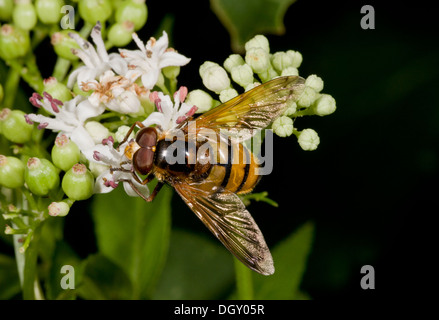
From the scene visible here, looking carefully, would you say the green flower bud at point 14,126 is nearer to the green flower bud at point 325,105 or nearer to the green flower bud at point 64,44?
the green flower bud at point 64,44

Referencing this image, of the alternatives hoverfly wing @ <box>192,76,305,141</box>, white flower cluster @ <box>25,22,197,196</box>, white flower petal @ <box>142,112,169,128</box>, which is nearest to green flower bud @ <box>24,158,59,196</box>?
white flower cluster @ <box>25,22,197,196</box>

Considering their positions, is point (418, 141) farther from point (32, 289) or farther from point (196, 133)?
point (32, 289)

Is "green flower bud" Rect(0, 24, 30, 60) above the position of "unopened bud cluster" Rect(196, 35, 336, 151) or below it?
above

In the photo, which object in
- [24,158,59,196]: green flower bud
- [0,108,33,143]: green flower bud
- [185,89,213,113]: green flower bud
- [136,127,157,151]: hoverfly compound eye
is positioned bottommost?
[24,158,59,196]: green flower bud

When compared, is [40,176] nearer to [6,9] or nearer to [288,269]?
[6,9]

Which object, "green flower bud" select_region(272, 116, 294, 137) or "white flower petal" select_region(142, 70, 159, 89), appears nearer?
"green flower bud" select_region(272, 116, 294, 137)

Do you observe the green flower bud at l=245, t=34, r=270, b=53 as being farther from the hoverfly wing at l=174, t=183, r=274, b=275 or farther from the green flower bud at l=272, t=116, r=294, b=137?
the hoverfly wing at l=174, t=183, r=274, b=275

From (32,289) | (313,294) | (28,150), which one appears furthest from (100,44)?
(313,294)

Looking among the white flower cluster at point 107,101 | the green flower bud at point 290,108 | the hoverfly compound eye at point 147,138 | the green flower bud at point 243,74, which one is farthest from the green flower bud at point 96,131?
the green flower bud at point 290,108
